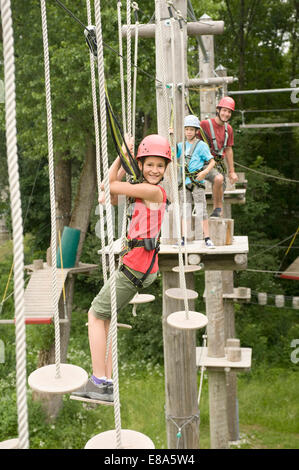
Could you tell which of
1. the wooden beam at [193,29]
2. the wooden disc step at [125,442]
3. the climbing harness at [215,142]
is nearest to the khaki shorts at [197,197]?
the climbing harness at [215,142]

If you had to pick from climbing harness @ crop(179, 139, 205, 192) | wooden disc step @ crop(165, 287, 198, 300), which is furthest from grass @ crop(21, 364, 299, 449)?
wooden disc step @ crop(165, 287, 198, 300)

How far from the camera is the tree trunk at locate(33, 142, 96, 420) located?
27.9ft

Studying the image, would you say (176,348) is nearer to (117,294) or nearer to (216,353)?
(117,294)

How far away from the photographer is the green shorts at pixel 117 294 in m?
2.38

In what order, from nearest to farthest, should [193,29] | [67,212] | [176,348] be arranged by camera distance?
1. [176,348]
2. [193,29]
3. [67,212]

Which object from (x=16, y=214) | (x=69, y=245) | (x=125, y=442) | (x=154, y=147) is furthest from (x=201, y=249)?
(x=69, y=245)

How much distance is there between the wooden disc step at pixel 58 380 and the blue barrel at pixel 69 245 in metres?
6.34

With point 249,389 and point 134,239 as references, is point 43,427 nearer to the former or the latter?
point 249,389

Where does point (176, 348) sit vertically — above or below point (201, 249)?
below

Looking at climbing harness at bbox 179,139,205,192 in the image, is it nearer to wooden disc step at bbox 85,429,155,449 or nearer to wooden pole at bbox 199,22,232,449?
wooden pole at bbox 199,22,232,449

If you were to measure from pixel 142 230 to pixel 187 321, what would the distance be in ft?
1.60

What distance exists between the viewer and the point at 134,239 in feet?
8.18

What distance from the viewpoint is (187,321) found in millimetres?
2447

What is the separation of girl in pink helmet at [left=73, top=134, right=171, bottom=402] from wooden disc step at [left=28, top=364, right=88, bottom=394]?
40 centimetres
